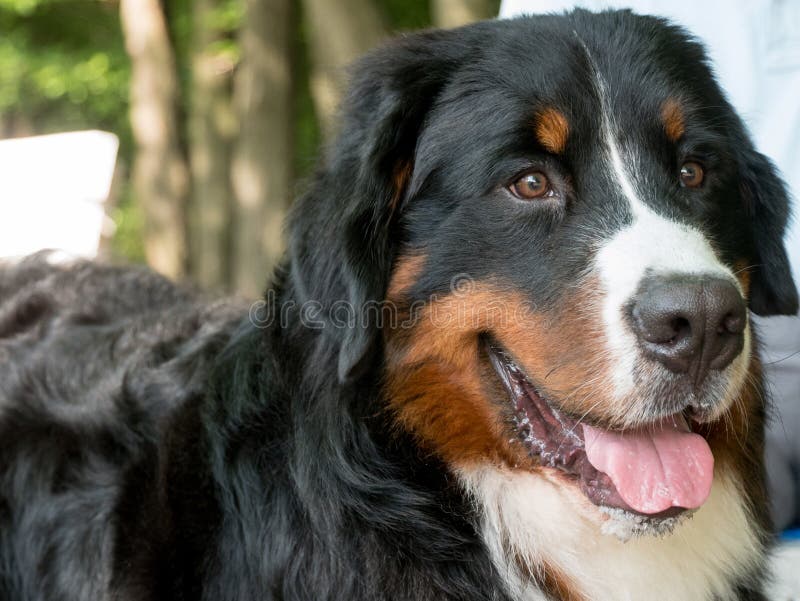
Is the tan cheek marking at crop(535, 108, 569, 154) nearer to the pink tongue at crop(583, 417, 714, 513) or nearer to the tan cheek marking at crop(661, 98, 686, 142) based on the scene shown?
the tan cheek marking at crop(661, 98, 686, 142)

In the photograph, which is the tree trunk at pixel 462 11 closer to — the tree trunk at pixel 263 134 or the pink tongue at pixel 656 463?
the tree trunk at pixel 263 134

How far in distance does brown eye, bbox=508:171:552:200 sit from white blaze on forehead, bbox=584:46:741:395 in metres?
0.19

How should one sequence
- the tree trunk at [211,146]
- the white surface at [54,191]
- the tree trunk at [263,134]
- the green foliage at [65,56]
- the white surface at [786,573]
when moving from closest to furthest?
1. the white surface at [786,573]
2. the white surface at [54,191]
3. the tree trunk at [263,134]
4. the tree trunk at [211,146]
5. the green foliage at [65,56]

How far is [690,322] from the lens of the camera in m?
2.11

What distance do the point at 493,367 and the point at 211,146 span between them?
7336mm

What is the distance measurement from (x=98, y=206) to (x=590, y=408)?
4.29 meters

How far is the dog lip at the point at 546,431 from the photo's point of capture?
2.37m

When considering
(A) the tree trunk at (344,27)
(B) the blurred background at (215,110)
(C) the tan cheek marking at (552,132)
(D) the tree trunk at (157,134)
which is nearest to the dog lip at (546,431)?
(C) the tan cheek marking at (552,132)

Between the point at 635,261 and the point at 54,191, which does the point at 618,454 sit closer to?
the point at 635,261

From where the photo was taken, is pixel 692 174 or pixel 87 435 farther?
pixel 87 435

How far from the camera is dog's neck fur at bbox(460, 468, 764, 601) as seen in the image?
248 cm

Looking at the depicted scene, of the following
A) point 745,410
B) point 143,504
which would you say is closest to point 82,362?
point 143,504

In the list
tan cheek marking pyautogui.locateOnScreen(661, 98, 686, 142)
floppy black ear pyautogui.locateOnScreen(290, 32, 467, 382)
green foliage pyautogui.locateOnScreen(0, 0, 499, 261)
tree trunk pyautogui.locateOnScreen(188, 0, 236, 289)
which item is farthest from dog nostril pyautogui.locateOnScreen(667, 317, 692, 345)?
green foliage pyautogui.locateOnScreen(0, 0, 499, 261)

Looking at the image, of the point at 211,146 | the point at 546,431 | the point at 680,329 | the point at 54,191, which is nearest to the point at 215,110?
the point at 211,146
